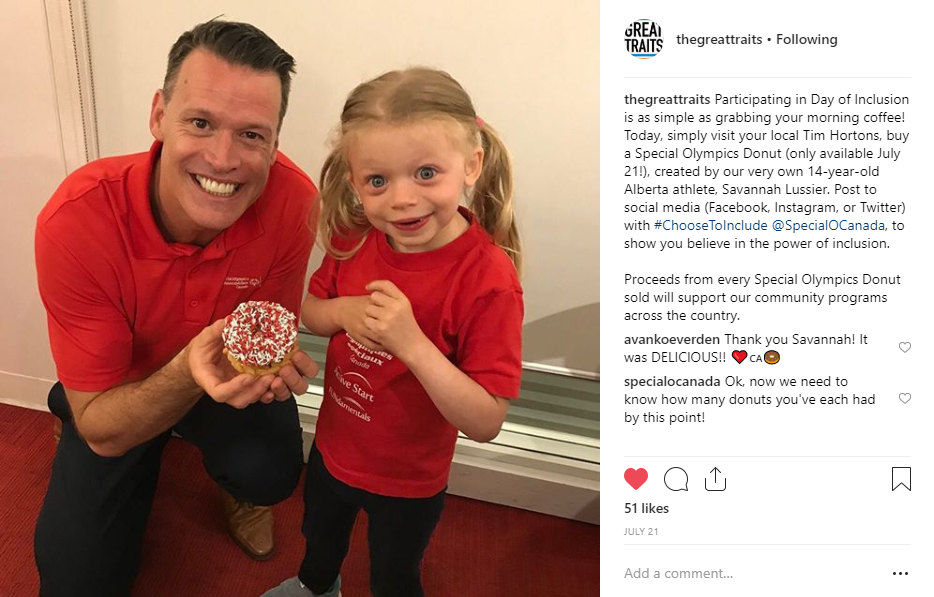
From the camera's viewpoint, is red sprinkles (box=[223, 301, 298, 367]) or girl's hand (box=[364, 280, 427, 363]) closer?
girl's hand (box=[364, 280, 427, 363])

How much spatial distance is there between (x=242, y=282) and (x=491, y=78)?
2.50 ft

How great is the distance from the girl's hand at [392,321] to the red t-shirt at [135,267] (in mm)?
377

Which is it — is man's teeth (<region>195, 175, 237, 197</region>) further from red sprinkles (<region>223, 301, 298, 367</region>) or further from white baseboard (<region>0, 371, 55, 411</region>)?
white baseboard (<region>0, 371, 55, 411</region>)

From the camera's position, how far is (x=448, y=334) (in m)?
1.29

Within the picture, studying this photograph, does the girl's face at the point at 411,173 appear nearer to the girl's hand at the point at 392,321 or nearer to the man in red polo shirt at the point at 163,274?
the girl's hand at the point at 392,321

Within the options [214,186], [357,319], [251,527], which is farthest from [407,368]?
[251,527]
